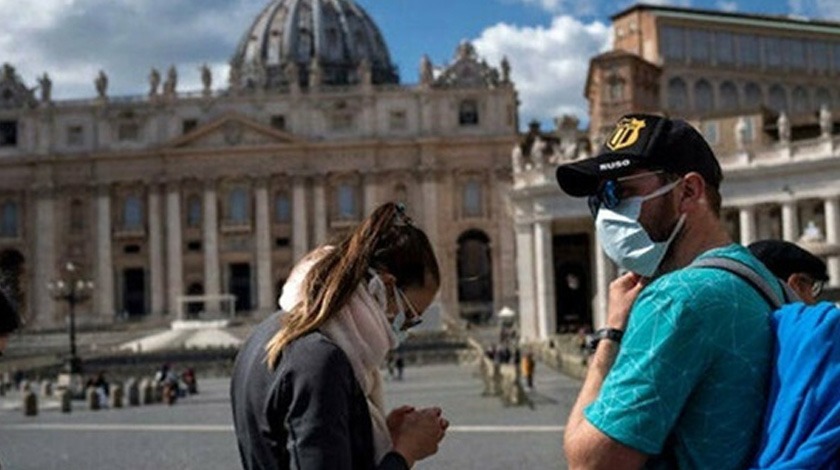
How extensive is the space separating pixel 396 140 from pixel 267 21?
30.1 metres

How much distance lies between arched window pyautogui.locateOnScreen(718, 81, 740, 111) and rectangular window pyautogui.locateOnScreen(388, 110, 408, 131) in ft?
77.9

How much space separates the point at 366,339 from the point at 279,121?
87582 mm

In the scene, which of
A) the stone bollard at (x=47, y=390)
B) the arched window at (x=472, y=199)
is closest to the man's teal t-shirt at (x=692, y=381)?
the stone bollard at (x=47, y=390)

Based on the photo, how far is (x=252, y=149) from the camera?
89.0 meters

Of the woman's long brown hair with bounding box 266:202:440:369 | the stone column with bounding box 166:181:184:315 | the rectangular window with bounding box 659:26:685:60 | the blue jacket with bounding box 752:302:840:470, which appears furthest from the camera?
the stone column with bounding box 166:181:184:315

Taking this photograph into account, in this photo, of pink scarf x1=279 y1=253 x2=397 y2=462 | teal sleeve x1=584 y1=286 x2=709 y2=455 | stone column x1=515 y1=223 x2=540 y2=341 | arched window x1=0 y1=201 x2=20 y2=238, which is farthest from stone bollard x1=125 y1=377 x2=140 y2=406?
arched window x1=0 y1=201 x2=20 y2=238

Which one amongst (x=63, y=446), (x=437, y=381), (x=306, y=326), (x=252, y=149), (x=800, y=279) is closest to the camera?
(x=306, y=326)

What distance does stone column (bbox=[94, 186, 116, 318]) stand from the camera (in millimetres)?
88562

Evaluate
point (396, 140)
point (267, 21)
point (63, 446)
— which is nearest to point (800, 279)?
point (63, 446)

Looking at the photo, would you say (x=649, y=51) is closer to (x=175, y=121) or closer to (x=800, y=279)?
(x=175, y=121)

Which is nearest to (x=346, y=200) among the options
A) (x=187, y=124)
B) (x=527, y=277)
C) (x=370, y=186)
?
(x=370, y=186)

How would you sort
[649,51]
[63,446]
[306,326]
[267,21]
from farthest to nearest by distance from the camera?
[267,21] → [649,51] → [63,446] → [306,326]

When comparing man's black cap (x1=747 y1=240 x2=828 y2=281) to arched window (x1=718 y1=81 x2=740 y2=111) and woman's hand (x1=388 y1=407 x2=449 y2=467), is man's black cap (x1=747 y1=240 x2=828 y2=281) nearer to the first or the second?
woman's hand (x1=388 y1=407 x2=449 y2=467)

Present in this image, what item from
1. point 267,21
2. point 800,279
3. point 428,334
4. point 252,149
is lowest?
point 428,334
